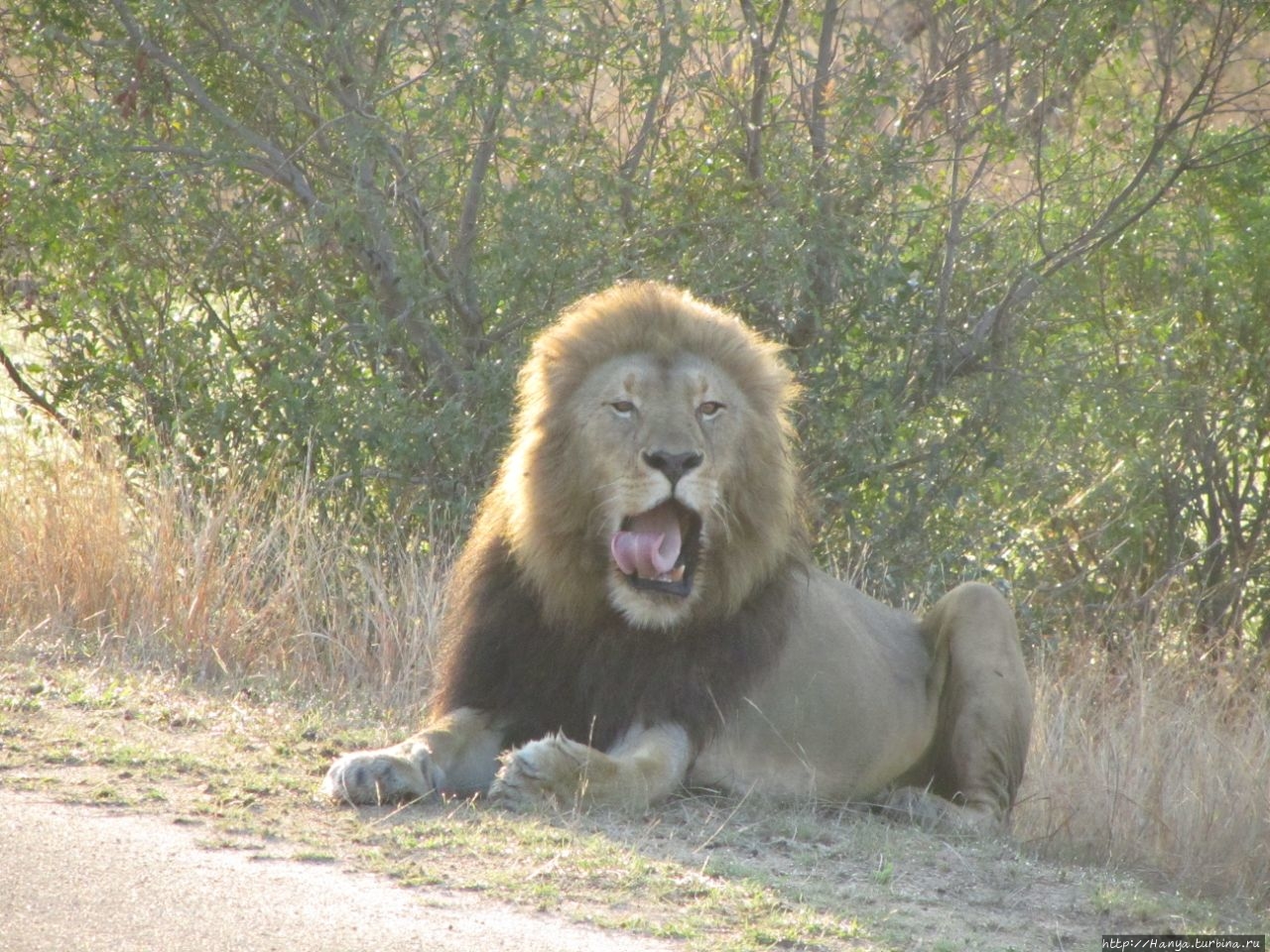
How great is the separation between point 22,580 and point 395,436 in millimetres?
1796

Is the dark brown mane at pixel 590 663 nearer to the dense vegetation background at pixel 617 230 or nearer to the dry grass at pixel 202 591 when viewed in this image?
the dry grass at pixel 202 591

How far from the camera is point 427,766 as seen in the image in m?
4.65

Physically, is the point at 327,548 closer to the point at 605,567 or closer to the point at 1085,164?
the point at 605,567

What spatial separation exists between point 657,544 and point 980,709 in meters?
1.46

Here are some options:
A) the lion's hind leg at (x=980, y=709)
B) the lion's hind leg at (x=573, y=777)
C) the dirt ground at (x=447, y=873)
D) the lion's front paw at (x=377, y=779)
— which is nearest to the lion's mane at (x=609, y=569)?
the lion's hind leg at (x=573, y=777)

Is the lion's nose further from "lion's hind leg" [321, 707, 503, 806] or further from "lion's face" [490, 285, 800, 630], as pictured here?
"lion's hind leg" [321, 707, 503, 806]

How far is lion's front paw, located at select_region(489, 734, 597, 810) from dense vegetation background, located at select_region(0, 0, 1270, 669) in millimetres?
3527

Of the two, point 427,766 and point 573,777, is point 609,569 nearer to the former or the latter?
point 573,777

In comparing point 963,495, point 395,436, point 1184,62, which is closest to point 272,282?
point 395,436

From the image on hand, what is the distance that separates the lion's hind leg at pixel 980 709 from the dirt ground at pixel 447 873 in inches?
24.4

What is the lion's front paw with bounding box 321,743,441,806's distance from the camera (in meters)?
4.48

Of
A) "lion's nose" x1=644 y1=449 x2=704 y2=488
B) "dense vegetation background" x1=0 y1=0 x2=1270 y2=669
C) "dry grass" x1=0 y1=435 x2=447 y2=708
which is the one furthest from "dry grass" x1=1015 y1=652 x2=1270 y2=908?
"dry grass" x1=0 y1=435 x2=447 y2=708

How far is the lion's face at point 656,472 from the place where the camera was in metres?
4.74

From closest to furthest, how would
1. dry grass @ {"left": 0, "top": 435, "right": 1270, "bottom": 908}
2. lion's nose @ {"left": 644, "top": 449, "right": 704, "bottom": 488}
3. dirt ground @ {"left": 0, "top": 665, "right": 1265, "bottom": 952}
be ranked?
dirt ground @ {"left": 0, "top": 665, "right": 1265, "bottom": 952} → lion's nose @ {"left": 644, "top": 449, "right": 704, "bottom": 488} → dry grass @ {"left": 0, "top": 435, "right": 1270, "bottom": 908}
